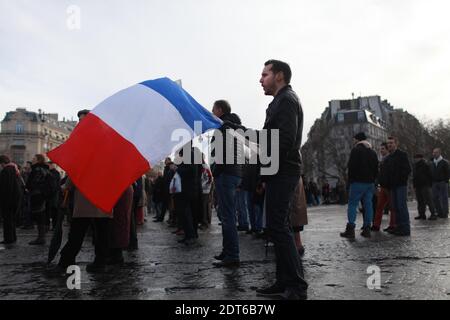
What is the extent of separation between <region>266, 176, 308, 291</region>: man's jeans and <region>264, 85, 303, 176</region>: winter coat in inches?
4.7

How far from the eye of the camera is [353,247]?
734cm

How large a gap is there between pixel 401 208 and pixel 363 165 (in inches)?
48.1

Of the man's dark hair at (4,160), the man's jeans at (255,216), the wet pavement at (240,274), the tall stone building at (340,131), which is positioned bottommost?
the wet pavement at (240,274)

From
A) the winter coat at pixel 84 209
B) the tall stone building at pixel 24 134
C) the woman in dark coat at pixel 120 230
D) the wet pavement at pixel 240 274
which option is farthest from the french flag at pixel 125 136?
the tall stone building at pixel 24 134

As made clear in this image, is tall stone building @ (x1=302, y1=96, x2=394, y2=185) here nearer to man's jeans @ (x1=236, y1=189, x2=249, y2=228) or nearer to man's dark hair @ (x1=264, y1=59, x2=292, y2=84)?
man's jeans @ (x1=236, y1=189, x2=249, y2=228)

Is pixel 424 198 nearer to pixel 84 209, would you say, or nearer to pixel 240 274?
pixel 240 274

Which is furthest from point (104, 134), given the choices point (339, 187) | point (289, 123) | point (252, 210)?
point (339, 187)

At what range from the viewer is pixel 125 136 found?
5555mm

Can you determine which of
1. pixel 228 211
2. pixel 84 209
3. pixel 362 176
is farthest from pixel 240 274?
pixel 362 176

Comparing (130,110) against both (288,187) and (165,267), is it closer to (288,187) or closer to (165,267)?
(165,267)

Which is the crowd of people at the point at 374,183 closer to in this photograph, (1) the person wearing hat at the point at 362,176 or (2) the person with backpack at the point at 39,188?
(1) the person wearing hat at the point at 362,176

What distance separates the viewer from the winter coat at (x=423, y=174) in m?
13.9

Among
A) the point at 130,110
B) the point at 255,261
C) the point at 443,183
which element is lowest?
the point at 255,261

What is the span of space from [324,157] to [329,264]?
203 ft
